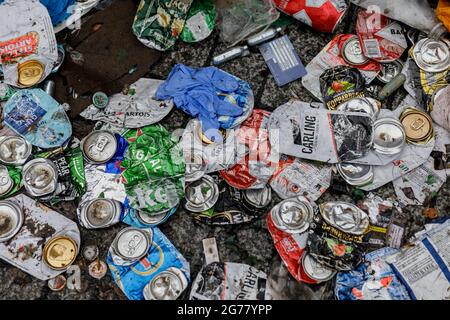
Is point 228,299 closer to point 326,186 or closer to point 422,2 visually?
point 326,186

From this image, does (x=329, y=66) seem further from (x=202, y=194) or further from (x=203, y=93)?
(x=202, y=194)

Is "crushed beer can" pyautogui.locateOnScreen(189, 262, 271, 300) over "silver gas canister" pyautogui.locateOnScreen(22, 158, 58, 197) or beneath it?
beneath

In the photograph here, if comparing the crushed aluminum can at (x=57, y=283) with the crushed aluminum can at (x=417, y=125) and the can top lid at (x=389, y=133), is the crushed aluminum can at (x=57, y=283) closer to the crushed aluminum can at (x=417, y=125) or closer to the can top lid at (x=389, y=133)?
the can top lid at (x=389, y=133)

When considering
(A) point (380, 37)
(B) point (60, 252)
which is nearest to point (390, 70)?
(A) point (380, 37)

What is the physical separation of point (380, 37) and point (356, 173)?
825 mm

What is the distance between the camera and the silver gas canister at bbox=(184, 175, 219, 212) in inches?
114

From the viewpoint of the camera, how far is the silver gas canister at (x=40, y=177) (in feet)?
9.57

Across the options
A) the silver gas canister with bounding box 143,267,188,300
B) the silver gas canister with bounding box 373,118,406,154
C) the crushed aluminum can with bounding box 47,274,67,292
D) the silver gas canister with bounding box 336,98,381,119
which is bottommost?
the crushed aluminum can with bounding box 47,274,67,292

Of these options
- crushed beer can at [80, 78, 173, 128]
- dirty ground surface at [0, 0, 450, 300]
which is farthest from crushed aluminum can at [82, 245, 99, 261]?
crushed beer can at [80, 78, 173, 128]

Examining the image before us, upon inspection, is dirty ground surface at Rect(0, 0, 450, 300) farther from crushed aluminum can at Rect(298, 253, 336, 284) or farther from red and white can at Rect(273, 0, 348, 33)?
red and white can at Rect(273, 0, 348, 33)

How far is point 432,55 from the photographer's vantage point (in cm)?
302

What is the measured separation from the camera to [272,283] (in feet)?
9.23

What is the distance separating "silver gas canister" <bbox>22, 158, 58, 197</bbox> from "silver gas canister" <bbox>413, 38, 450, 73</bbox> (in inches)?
84.1

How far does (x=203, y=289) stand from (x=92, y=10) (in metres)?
1.81
